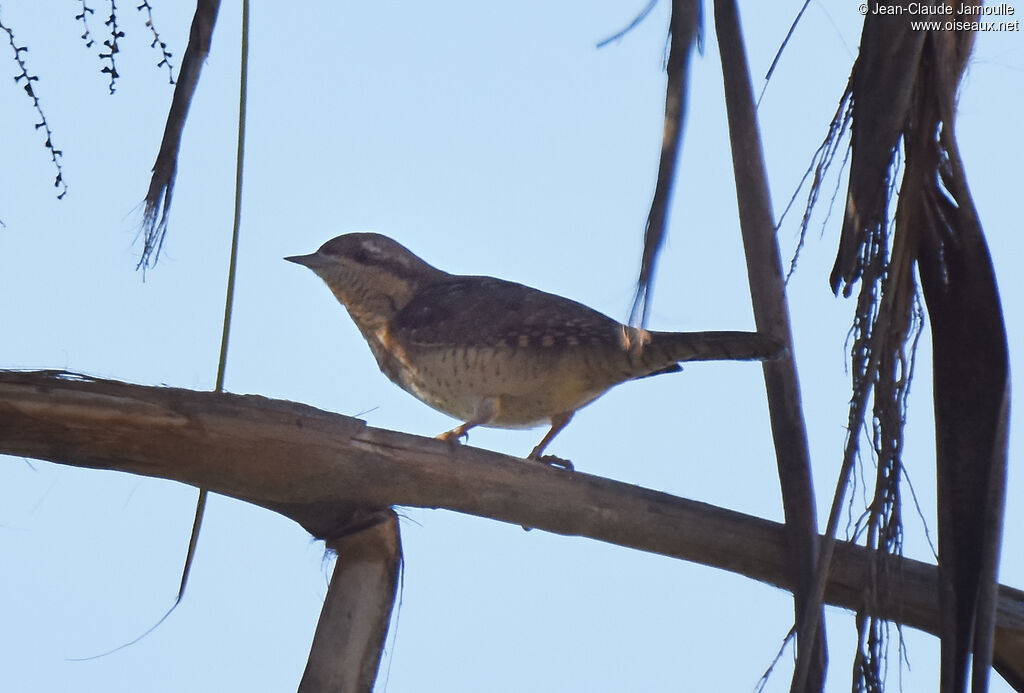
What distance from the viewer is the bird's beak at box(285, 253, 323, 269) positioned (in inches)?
167

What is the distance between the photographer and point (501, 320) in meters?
3.71

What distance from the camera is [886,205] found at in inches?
73.9

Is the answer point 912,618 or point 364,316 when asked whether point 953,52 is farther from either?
point 364,316

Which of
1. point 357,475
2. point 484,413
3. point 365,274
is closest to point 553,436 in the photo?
point 484,413

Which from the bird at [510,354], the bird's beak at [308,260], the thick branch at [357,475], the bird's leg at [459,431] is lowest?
the thick branch at [357,475]

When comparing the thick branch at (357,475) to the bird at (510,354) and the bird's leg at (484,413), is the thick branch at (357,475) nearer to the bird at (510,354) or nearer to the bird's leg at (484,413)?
the bird at (510,354)

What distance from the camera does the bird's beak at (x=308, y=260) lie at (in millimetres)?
4246

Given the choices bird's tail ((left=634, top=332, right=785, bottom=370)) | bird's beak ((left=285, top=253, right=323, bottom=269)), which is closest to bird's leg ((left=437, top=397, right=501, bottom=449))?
bird's tail ((left=634, top=332, right=785, bottom=370))

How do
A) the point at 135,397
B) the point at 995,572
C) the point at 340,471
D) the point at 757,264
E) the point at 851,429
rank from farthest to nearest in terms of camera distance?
the point at 757,264 < the point at 340,471 < the point at 135,397 < the point at 995,572 < the point at 851,429

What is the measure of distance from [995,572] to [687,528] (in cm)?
66

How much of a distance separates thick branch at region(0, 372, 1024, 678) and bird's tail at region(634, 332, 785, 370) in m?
0.40

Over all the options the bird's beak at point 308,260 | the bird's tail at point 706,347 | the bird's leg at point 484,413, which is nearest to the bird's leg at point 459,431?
the bird's leg at point 484,413

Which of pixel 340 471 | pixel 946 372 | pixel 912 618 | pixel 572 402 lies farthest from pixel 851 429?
pixel 572 402

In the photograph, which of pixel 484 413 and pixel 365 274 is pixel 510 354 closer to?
pixel 484 413
